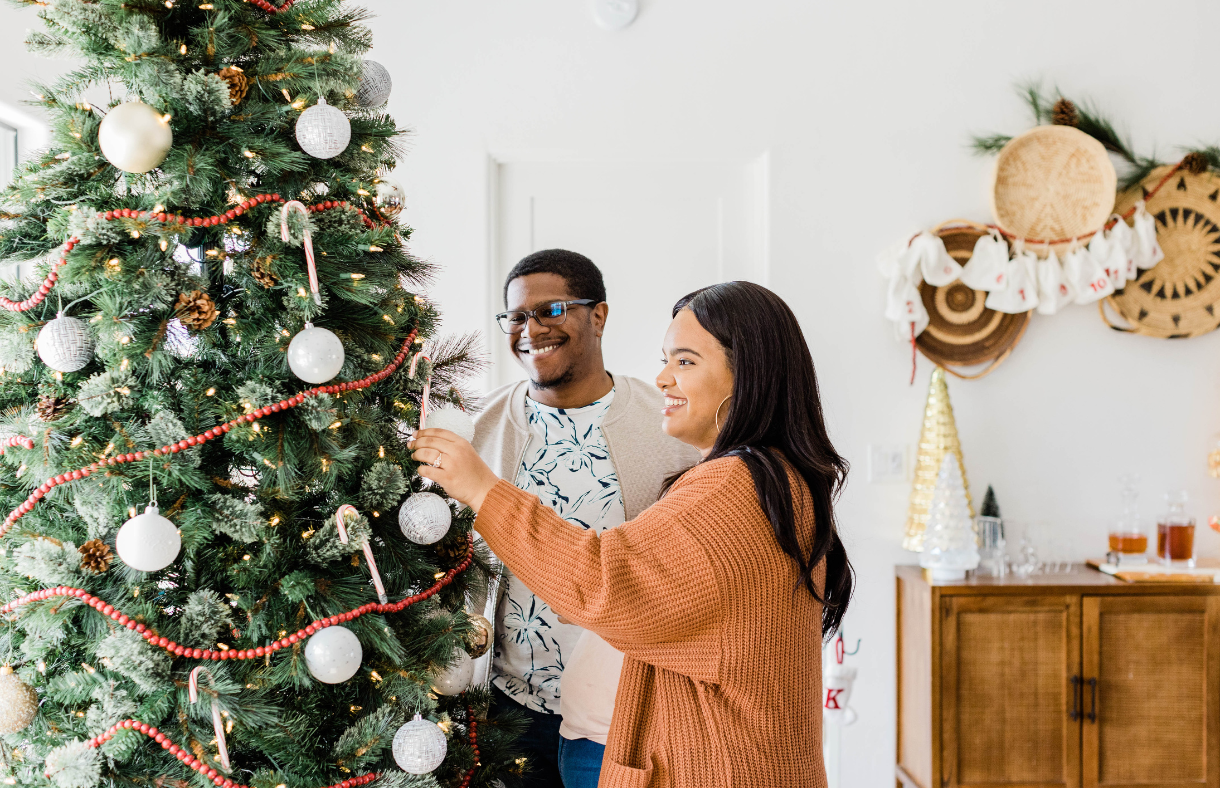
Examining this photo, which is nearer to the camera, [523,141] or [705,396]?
[705,396]

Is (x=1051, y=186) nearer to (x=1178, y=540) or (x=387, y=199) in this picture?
(x=1178, y=540)

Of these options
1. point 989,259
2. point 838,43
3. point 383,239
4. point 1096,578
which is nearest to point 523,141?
point 838,43

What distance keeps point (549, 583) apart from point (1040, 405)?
214 cm

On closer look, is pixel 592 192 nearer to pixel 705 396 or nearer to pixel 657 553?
pixel 705 396

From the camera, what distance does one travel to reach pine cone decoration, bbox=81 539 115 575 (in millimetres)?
885

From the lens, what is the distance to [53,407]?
35.8 inches

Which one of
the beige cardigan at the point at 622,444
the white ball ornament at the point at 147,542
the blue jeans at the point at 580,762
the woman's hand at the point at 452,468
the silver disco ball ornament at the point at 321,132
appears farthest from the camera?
the beige cardigan at the point at 622,444

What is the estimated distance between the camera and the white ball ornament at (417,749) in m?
0.97

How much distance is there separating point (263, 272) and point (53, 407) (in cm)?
27

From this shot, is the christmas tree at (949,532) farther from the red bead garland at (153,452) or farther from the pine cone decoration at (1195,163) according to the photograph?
the red bead garland at (153,452)

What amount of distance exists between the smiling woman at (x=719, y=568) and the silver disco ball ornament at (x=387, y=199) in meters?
0.30

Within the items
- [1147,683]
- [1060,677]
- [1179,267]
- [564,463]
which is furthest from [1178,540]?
[564,463]

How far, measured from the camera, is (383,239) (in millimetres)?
986

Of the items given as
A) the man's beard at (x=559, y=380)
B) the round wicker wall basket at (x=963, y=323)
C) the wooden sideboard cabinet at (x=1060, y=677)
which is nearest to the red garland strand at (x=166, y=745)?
the man's beard at (x=559, y=380)
